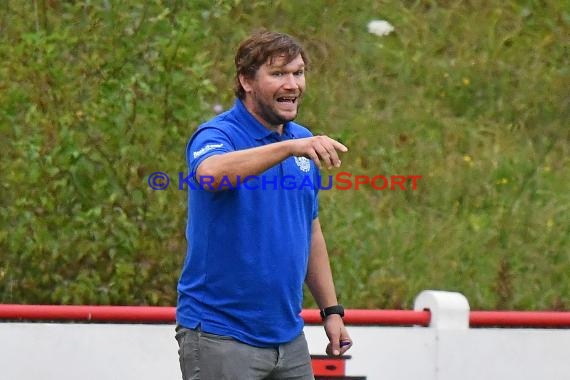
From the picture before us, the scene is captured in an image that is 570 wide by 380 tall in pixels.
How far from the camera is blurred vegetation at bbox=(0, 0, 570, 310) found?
642cm

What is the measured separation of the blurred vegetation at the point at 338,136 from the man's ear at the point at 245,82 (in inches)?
110

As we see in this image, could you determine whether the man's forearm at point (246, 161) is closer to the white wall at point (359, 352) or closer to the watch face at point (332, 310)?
the watch face at point (332, 310)

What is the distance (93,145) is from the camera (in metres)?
6.50

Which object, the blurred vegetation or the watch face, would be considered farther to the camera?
the blurred vegetation

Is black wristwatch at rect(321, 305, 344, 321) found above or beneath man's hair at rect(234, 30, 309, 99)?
beneath

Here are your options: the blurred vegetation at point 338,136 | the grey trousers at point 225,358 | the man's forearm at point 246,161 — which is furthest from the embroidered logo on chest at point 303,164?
the blurred vegetation at point 338,136

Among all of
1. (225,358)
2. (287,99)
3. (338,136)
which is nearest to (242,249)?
(225,358)

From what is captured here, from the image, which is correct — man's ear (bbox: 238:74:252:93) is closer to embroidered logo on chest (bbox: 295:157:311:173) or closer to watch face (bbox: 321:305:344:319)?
embroidered logo on chest (bbox: 295:157:311:173)

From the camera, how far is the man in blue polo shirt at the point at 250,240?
134 inches

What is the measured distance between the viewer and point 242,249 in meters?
3.42

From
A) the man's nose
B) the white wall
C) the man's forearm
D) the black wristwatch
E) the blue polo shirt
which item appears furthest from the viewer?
the white wall

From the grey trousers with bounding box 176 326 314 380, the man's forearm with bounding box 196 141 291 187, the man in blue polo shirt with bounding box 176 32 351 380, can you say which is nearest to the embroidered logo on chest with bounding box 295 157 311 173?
the man in blue polo shirt with bounding box 176 32 351 380

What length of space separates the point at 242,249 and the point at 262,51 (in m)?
0.63

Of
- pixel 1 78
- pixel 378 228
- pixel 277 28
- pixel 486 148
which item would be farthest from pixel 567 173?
pixel 1 78
